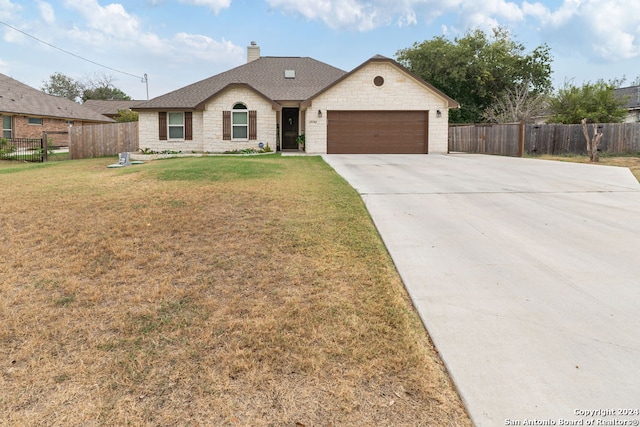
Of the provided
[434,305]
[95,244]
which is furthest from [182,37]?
[434,305]

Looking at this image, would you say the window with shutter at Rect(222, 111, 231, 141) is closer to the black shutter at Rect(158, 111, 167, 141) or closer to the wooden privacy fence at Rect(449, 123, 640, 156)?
the black shutter at Rect(158, 111, 167, 141)

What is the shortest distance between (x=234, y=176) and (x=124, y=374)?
7.48m

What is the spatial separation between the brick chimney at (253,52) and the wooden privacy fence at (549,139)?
46.1 feet

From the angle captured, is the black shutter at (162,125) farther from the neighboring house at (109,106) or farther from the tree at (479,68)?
the neighboring house at (109,106)

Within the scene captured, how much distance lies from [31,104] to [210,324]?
34.1 meters

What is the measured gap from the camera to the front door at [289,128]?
75.9 ft

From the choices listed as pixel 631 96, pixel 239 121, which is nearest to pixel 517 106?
pixel 631 96

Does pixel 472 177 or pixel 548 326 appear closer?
pixel 548 326

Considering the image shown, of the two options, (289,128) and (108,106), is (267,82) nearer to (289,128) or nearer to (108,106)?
(289,128)

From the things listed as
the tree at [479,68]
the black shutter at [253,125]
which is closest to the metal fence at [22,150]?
the black shutter at [253,125]

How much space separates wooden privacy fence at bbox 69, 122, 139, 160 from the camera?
67.2ft

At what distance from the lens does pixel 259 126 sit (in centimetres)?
2080

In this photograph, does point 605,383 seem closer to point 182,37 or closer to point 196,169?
point 196,169

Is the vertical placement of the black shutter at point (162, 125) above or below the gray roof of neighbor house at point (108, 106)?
below
